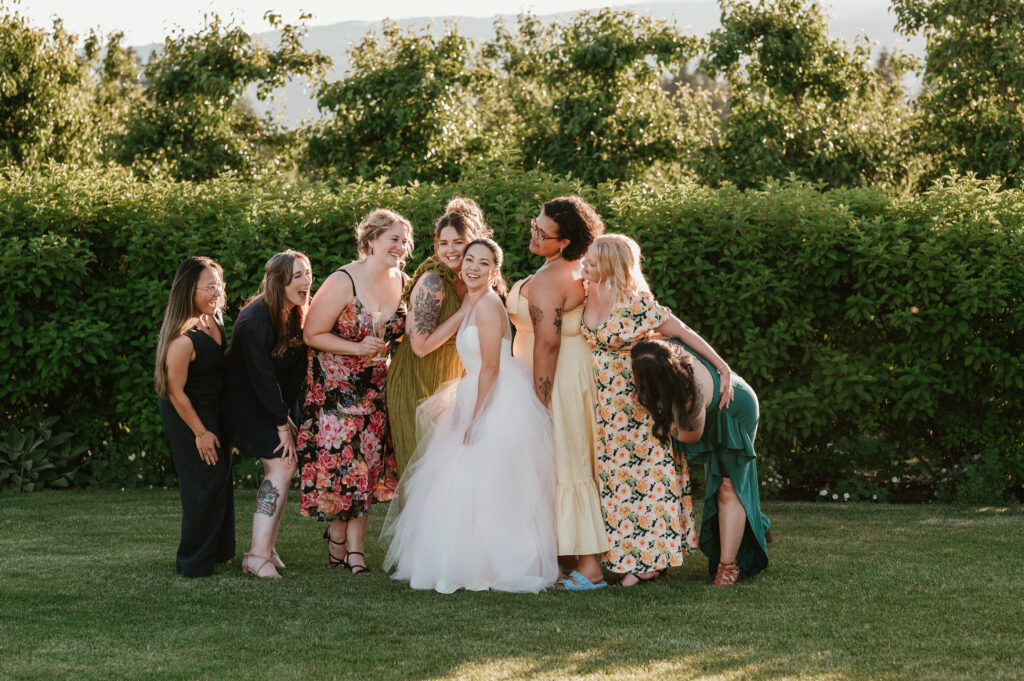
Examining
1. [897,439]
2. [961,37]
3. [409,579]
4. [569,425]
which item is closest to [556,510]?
[569,425]

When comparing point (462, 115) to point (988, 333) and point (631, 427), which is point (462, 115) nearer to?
point (988, 333)

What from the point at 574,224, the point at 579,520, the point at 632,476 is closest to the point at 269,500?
the point at 579,520

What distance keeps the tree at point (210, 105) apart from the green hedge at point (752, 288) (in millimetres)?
5523

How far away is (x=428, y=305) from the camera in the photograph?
5988mm

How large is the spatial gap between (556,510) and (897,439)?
4230 mm

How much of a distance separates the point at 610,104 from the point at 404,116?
107 inches

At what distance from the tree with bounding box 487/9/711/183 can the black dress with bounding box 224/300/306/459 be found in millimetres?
7532

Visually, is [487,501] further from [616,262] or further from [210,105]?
[210,105]

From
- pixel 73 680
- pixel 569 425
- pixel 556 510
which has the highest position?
pixel 569 425

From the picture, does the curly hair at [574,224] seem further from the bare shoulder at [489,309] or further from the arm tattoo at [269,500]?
the arm tattoo at [269,500]

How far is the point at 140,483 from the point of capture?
31.3 ft

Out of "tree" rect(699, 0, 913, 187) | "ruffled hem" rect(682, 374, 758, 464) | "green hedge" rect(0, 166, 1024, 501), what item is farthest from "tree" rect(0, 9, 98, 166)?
"ruffled hem" rect(682, 374, 758, 464)

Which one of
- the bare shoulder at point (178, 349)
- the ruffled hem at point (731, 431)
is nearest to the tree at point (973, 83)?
the ruffled hem at point (731, 431)

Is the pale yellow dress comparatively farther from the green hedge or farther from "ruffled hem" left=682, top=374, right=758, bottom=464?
the green hedge
